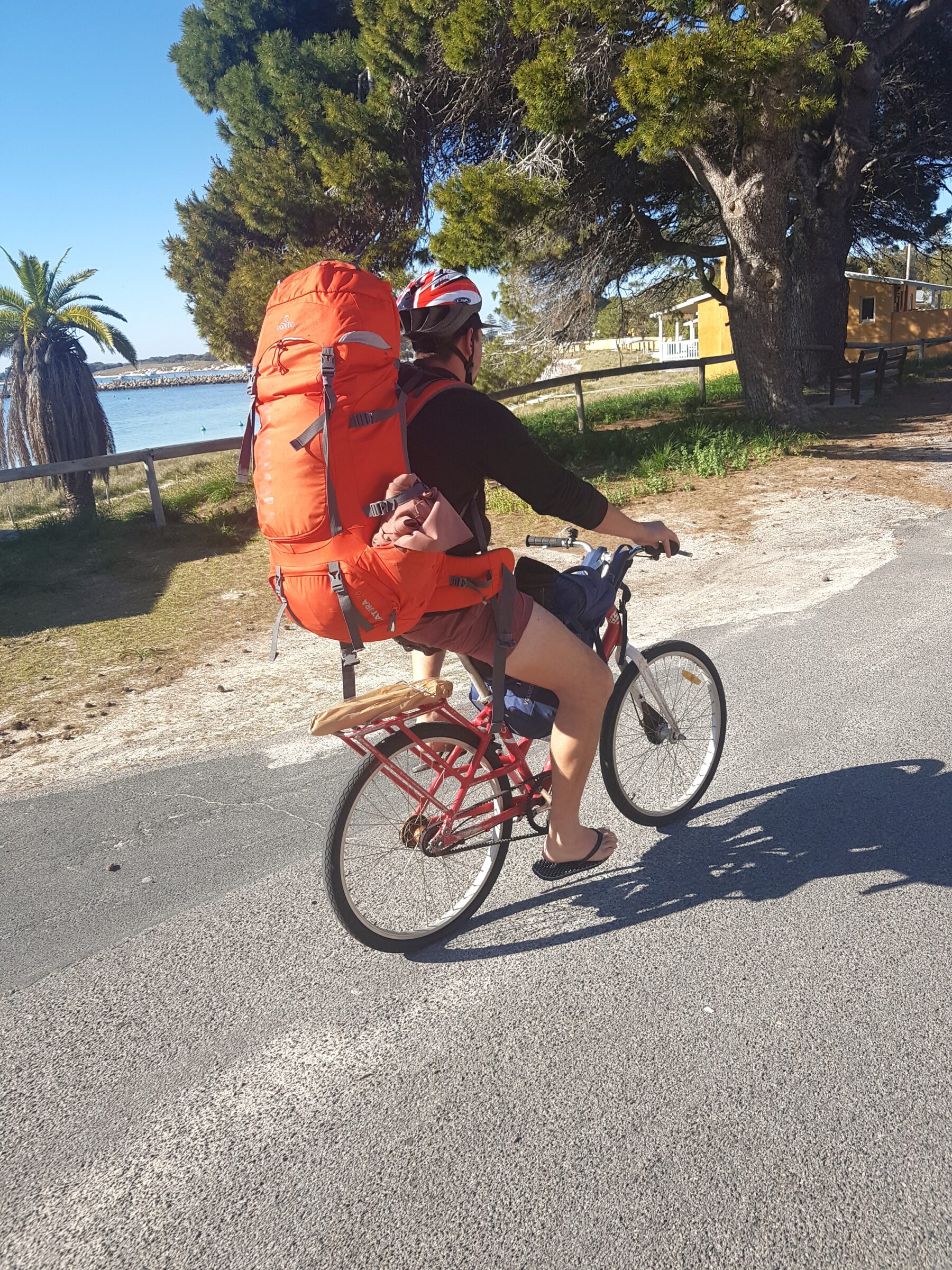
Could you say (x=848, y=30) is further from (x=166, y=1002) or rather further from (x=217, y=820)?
(x=166, y=1002)

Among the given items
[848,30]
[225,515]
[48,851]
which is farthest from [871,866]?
[848,30]

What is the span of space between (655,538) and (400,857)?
1418mm

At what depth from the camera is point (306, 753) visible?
4.87 meters

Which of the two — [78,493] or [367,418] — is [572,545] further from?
[78,493]

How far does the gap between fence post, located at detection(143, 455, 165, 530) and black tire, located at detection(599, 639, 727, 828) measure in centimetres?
897

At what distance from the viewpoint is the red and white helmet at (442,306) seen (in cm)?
279

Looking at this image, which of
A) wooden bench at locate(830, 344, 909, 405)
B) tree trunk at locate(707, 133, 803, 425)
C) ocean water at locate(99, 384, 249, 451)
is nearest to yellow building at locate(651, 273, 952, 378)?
wooden bench at locate(830, 344, 909, 405)

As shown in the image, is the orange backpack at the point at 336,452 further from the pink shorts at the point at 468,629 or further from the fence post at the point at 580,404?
the fence post at the point at 580,404

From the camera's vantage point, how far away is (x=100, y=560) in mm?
10016

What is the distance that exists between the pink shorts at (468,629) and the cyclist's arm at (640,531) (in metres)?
0.36

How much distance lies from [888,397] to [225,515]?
13412 mm

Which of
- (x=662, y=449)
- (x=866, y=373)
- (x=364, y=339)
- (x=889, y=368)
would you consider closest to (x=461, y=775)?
(x=364, y=339)

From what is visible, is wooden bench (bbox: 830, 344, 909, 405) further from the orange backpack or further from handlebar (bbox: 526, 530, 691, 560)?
the orange backpack

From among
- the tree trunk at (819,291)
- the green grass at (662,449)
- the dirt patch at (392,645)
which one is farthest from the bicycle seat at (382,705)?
the tree trunk at (819,291)
